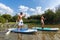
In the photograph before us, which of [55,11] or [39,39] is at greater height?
[55,11]

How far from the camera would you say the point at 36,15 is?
68.5 ft

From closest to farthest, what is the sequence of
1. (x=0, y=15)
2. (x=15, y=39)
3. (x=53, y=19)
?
(x=15, y=39)
(x=0, y=15)
(x=53, y=19)

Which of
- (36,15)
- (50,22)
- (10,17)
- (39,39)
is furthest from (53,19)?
(39,39)

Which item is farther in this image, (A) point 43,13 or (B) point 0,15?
(A) point 43,13

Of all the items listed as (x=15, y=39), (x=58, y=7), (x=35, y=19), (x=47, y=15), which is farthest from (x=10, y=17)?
(x=15, y=39)

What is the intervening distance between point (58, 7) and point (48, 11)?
151 centimetres

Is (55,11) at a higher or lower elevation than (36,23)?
higher

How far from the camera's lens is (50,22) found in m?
20.6

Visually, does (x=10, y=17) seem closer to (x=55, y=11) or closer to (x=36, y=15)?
(x=36, y=15)

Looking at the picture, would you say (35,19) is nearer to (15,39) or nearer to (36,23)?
(36,23)

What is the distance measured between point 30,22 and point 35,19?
1.03m

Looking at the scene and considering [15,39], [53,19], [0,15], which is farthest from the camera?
[53,19]

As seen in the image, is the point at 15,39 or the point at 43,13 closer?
the point at 15,39

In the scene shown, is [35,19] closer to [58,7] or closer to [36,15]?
[36,15]
